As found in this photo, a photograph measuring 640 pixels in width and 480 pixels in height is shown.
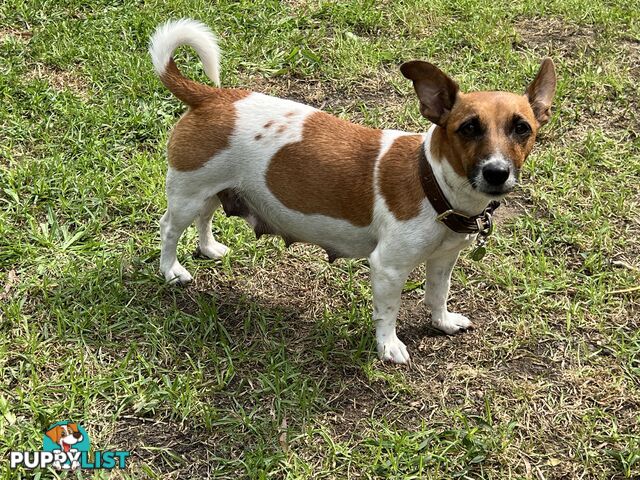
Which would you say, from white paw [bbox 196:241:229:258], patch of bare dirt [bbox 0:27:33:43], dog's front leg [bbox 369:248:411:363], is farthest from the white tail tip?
patch of bare dirt [bbox 0:27:33:43]

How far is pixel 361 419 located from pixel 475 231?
3.56 feet

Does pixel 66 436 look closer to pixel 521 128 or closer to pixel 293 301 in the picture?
pixel 293 301

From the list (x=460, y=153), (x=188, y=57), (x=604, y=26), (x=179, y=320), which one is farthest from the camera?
(x=604, y=26)

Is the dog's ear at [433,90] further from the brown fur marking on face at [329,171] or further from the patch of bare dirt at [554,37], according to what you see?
the patch of bare dirt at [554,37]

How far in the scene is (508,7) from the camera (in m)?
6.52

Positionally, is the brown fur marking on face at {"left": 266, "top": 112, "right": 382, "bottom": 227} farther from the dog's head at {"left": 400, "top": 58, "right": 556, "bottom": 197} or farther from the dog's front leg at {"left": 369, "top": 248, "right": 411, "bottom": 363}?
the dog's head at {"left": 400, "top": 58, "right": 556, "bottom": 197}

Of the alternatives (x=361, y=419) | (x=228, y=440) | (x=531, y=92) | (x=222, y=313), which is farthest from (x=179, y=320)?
(x=531, y=92)

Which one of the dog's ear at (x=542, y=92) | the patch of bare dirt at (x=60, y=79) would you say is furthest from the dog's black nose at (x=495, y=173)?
the patch of bare dirt at (x=60, y=79)

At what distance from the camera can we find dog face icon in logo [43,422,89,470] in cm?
308

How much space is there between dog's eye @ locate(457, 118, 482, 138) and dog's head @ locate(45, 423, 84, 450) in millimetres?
2233

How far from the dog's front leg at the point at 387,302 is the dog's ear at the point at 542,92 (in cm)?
97

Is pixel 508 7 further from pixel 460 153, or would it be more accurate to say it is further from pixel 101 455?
pixel 101 455

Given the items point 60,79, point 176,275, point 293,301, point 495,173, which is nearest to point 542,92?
point 495,173

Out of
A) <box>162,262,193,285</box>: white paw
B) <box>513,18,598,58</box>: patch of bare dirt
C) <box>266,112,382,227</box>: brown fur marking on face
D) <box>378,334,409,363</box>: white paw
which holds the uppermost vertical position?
<box>266,112,382,227</box>: brown fur marking on face
